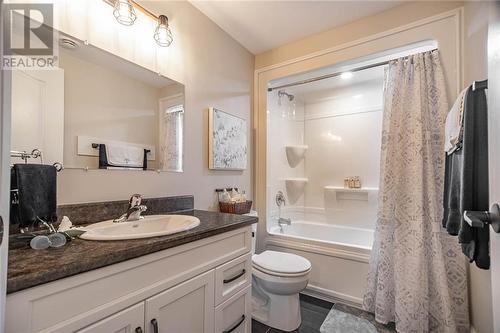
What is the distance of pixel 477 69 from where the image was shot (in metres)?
1.38

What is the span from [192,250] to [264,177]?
5.00ft

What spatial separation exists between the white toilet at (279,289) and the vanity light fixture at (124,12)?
1.78m

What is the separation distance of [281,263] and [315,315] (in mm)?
560

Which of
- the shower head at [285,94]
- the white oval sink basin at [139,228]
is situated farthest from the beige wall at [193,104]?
the shower head at [285,94]

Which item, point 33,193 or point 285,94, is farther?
point 285,94

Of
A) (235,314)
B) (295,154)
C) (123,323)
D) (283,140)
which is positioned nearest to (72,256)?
(123,323)

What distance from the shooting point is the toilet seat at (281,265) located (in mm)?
1614

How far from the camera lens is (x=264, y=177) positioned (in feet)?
8.05

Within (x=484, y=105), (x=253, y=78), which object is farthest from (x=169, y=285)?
(x=253, y=78)

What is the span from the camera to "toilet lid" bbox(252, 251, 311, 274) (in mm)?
1643

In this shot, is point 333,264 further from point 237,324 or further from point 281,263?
point 237,324

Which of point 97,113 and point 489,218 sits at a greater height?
point 97,113

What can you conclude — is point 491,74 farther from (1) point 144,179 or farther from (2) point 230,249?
(1) point 144,179

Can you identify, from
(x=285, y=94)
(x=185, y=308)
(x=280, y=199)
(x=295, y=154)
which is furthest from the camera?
A: (x=295, y=154)
